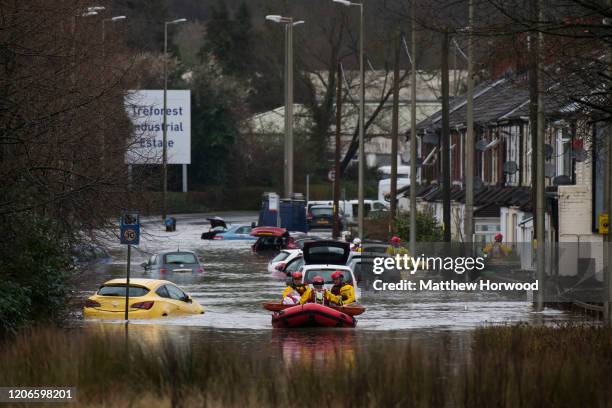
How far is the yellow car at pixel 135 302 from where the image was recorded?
3391cm

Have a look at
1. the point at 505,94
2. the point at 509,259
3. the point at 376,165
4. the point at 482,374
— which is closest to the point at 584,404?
the point at 482,374

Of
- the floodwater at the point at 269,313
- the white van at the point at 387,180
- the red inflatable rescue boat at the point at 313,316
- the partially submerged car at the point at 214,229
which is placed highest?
the white van at the point at 387,180

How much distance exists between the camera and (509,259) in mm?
50781

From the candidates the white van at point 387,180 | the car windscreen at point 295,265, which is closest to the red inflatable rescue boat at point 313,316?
the car windscreen at point 295,265

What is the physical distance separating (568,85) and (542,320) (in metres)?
12.4

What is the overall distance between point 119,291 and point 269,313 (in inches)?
249

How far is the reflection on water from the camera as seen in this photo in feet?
107

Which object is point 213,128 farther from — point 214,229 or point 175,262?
point 175,262

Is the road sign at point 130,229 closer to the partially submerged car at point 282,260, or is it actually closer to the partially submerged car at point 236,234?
the partially submerged car at point 282,260

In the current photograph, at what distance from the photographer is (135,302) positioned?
33.9 m

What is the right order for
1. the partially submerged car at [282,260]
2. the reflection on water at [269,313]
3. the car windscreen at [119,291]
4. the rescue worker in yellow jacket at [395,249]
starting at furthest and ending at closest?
the partially submerged car at [282,260] → the rescue worker in yellow jacket at [395,249] → the car windscreen at [119,291] → the reflection on water at [269,313]

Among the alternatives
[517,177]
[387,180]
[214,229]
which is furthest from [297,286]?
[387,180]

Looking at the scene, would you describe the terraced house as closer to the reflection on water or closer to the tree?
the reflection on water

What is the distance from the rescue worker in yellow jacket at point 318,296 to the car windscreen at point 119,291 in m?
3.91
